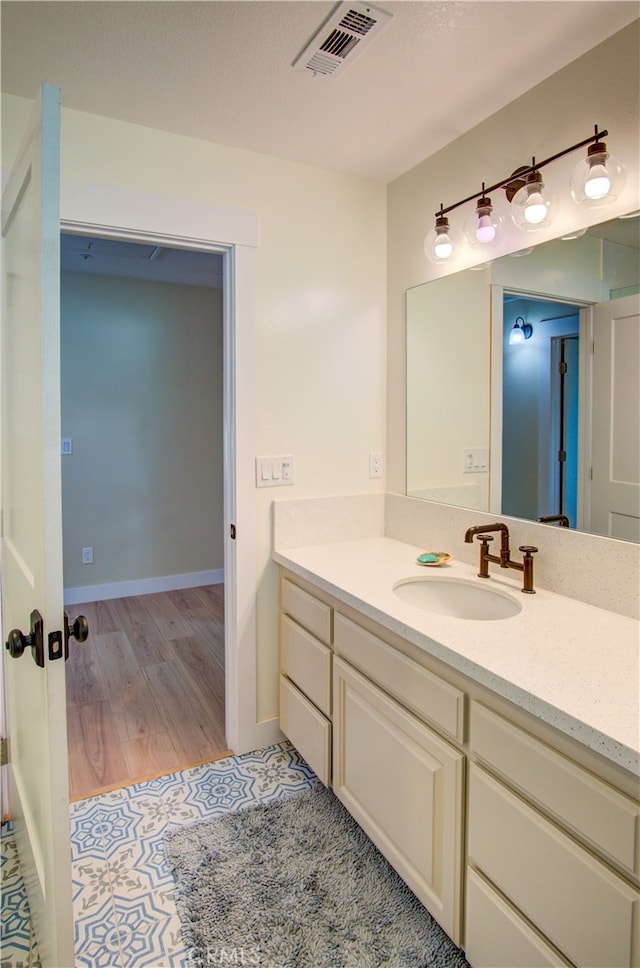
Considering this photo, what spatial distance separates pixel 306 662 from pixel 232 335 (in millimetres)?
1248

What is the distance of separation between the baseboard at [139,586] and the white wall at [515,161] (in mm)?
2645

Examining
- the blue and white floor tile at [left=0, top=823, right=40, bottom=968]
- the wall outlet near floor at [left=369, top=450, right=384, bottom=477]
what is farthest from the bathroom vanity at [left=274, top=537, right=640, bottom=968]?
the blue and white floor tile at [left=0, top=823, right=40, bottom=968]

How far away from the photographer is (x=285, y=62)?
1.55 metres

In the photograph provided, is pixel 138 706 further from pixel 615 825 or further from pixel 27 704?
pixel 615 825

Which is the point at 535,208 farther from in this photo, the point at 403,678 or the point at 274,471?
the point at 403,678

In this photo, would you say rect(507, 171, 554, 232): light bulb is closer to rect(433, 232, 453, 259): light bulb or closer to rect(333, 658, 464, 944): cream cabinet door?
rect(433, 232, 453, 259): light bulb

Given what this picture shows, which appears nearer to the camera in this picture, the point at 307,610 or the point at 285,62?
the point at 285,62

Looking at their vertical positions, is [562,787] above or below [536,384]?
below

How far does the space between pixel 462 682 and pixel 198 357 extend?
12.4 ft

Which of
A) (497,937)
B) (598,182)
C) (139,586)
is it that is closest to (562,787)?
(497,937)

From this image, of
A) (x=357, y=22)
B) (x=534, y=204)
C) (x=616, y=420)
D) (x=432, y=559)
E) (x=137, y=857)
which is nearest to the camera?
(x=357, y=22)

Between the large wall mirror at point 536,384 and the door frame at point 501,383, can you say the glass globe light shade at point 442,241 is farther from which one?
the door frame at point 501,383

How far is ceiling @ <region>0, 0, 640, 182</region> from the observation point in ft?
4.49

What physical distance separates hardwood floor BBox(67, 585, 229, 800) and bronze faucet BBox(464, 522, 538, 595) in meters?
1.34
